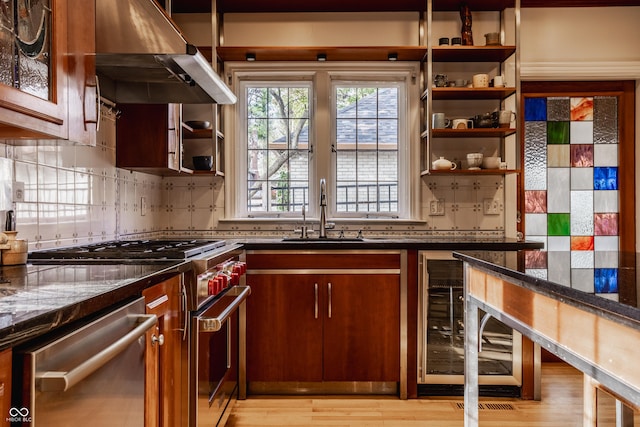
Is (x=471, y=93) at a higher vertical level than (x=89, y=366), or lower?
higher

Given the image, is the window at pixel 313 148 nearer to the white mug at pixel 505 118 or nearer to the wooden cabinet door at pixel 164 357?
the white mug at pixel 505 118

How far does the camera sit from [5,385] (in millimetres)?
712

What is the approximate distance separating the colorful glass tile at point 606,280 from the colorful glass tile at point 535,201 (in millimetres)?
2149

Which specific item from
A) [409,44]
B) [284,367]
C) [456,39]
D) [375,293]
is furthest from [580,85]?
[284,367]

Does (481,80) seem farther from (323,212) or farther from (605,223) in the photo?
(605,223)

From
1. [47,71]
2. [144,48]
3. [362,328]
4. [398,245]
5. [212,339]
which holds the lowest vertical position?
[362,328]

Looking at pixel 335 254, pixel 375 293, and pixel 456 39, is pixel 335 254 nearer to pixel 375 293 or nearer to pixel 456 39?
pixel 375 293

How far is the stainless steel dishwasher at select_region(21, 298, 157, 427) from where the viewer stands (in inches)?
30.5

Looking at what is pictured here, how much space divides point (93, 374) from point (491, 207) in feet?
9.55

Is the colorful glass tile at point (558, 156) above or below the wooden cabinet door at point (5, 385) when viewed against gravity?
above

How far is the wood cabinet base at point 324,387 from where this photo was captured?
2.79 meters

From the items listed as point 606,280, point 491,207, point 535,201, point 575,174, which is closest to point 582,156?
point 575,174

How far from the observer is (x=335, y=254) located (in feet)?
9.03

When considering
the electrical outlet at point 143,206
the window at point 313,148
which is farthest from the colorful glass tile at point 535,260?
the electrical outlet at point 143,206
